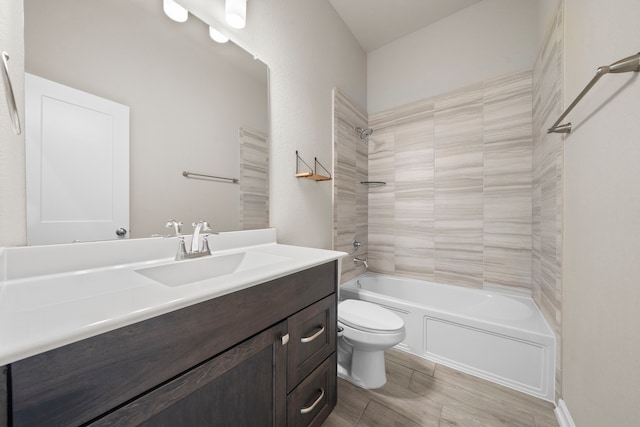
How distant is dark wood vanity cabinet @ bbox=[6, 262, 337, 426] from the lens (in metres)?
0.41

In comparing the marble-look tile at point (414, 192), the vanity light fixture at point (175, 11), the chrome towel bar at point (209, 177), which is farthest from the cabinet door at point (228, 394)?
the marble-look tile at point (414, 192)

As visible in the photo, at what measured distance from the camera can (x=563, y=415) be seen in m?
1.18

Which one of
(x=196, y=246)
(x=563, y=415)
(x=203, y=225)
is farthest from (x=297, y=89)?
(x=563, y=415)

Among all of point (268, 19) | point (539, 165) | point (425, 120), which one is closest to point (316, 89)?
point (268, 19)

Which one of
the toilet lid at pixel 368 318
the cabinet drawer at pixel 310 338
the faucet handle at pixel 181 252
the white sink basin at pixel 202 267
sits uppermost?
the faucet handle at pixel 181 252

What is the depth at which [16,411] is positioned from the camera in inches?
14.6

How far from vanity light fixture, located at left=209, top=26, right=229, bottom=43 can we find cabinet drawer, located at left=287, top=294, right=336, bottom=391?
1.38 metres

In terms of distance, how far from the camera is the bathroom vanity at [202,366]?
16.0 inches

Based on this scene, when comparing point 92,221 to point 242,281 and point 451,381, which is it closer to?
point 242,281

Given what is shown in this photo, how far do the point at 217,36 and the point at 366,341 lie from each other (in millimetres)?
1841

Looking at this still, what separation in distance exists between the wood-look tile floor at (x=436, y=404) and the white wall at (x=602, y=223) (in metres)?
0.22

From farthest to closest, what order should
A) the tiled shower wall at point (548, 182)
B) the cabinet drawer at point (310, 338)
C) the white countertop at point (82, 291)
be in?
the tiled shower wall at point (548, 182) < the cabinet drawer at point (310, 338) < the white countertop at point (82, 291)

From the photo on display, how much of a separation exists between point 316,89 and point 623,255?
185cm

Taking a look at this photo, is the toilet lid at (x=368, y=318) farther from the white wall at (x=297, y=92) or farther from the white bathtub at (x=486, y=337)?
the white wall at (x=297, y=92)
